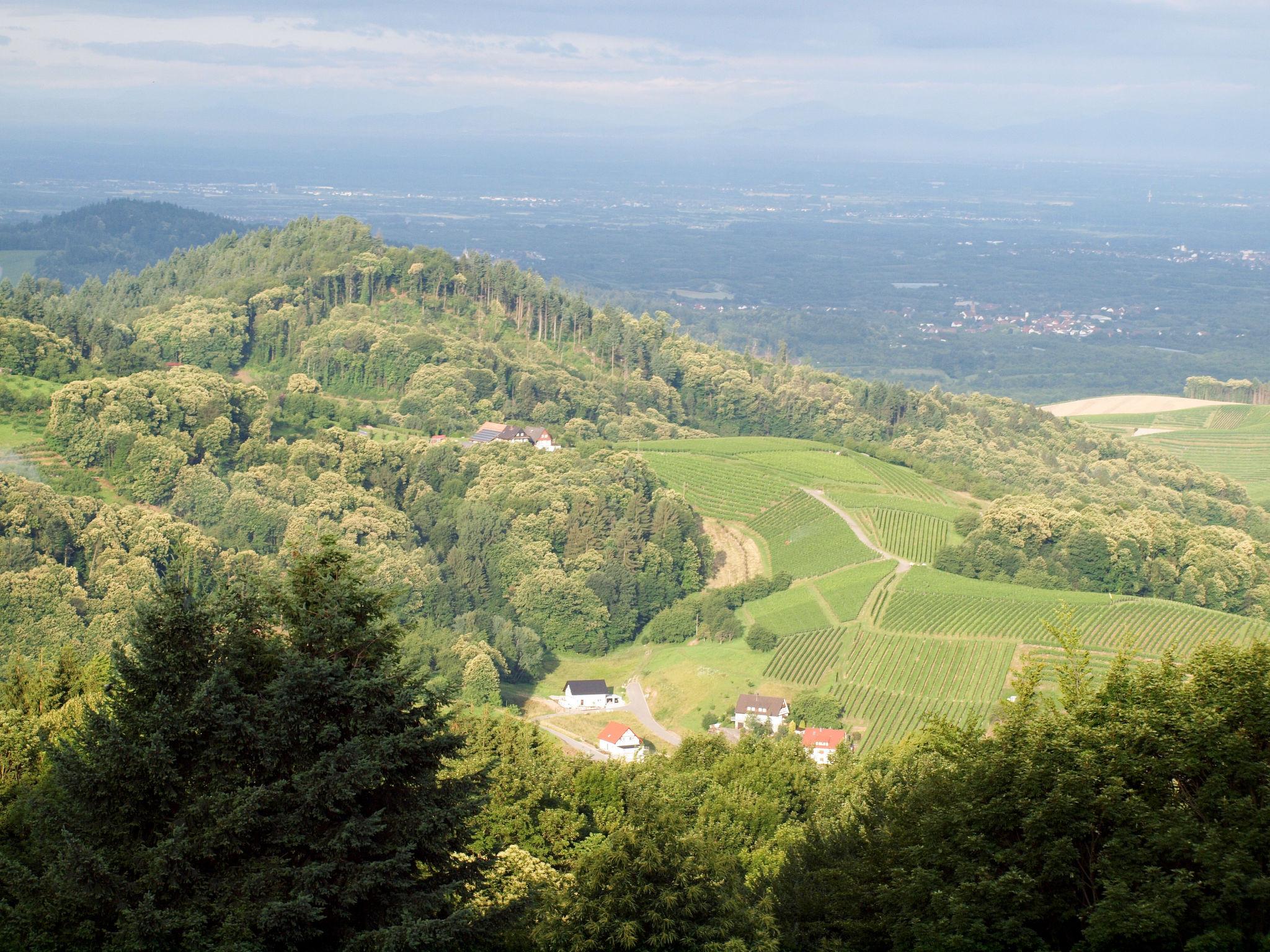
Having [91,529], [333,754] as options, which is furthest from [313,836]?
[91,529]

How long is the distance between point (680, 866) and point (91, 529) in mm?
55588

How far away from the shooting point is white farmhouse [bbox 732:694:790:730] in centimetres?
5945

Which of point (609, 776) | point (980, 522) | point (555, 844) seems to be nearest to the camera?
point (555, 844)

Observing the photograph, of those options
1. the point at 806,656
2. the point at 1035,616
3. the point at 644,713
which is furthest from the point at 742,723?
the point at 1035,616

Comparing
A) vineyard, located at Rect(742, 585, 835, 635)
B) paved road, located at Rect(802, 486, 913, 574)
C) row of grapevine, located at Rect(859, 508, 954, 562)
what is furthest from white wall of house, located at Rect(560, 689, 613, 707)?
row of grapevine, located at Rect(859, 508, 954, 562)

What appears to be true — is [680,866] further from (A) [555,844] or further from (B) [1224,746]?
(A) [555,844]

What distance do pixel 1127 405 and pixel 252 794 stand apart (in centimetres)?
17004

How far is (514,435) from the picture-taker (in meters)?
99.0

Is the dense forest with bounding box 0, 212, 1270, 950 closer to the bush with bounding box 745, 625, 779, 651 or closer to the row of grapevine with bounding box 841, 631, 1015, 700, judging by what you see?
the bush with bounding box 745, 625, 779, 651

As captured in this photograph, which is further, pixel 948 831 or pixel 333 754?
pixel 948 831

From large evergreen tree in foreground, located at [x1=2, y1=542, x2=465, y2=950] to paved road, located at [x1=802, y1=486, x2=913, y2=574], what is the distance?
6345cm

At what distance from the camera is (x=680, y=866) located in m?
19.1

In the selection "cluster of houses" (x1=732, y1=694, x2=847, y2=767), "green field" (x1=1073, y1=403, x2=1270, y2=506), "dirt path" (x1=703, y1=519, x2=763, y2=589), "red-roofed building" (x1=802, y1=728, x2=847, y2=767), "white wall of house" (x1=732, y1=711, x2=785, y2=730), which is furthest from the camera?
"green field" (x1=1073, y1=403, x2=1270, y2=506)

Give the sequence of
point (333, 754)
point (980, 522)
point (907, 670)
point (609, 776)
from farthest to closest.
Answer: point (980, 522)
point (907, 670)
point (609, 776)
point (333, 754)
